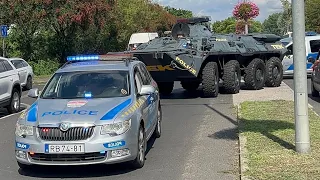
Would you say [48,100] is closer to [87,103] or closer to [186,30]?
[87,103]

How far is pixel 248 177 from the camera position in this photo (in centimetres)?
704

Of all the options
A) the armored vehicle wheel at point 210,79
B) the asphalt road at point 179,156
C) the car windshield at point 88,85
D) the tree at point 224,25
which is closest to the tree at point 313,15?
the tree at point 224,25

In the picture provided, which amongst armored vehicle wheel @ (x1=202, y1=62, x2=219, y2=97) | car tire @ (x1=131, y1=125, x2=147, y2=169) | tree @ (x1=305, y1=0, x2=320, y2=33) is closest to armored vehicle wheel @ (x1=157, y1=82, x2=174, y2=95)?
armored vehicle wheel @ (x1=202, y1=62, x2=219, y2=97)

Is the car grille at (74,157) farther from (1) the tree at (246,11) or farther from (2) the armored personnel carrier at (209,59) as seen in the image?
(1) the tree at (246,11)

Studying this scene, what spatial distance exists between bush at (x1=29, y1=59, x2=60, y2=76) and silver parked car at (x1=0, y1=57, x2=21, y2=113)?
57.9 ft

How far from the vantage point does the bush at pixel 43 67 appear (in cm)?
3350

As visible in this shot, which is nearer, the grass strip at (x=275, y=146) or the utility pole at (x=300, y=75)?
the grass strip at (x=275, y=146)

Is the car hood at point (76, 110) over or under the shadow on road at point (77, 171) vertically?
over

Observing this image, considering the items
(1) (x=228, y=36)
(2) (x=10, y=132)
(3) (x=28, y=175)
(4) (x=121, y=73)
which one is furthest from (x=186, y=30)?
(3) (x=28, y=175)

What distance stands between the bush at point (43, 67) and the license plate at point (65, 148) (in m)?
26.6

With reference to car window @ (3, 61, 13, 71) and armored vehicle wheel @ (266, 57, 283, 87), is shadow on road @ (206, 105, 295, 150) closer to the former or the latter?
car window @ (3, 61, 13, 71)

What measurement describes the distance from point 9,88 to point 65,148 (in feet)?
27.8

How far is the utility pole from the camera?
7934 millimetres

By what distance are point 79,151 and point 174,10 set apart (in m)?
98.8
